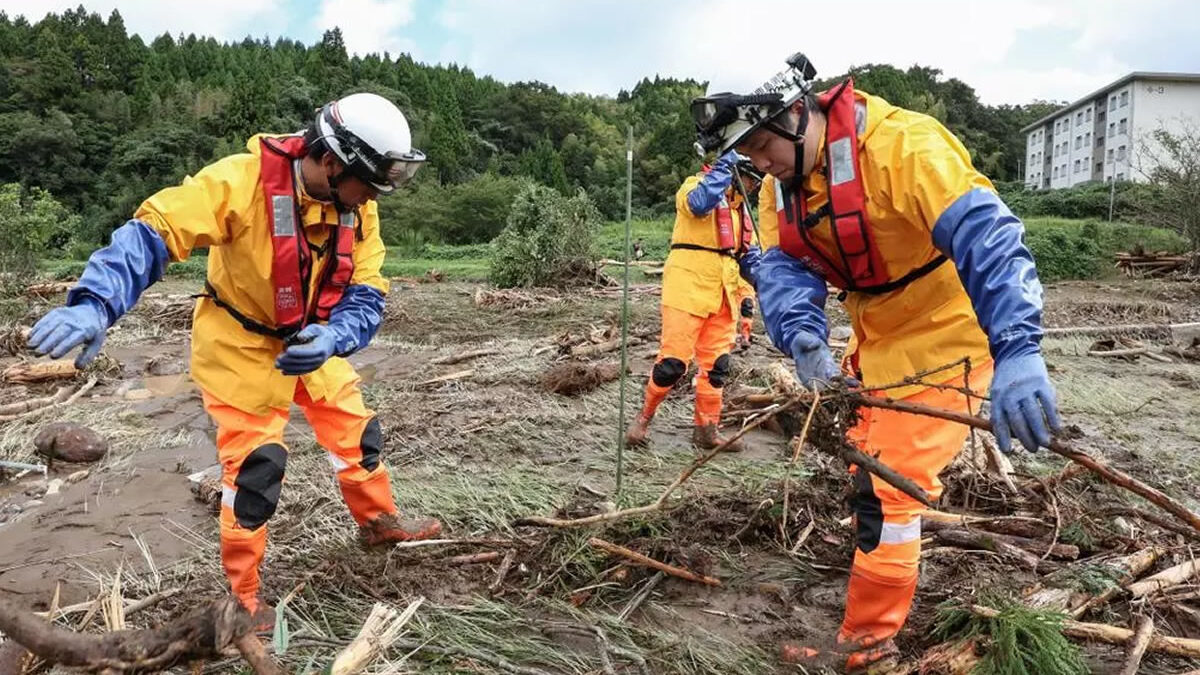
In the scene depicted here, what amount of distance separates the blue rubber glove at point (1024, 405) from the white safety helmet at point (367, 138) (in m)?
2.21

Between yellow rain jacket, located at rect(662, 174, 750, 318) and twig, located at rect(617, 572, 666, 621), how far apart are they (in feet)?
7.66

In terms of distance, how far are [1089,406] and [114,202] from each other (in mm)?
49489

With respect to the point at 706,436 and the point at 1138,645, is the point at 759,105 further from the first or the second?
the point at 706,436

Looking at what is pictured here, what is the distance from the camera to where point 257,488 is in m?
3.00

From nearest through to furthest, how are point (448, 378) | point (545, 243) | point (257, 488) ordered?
point (257, 488)
point (448, 378)
point (545, 243)

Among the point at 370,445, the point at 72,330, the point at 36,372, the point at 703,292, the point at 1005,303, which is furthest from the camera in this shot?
the point at 36,372

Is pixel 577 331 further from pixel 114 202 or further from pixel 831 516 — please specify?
pixel 114 202

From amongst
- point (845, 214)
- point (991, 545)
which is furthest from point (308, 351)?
point (991, 545)

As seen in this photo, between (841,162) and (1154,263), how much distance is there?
2044 centimetres

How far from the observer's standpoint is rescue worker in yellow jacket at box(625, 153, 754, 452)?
17.2 ft

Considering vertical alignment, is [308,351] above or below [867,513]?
above

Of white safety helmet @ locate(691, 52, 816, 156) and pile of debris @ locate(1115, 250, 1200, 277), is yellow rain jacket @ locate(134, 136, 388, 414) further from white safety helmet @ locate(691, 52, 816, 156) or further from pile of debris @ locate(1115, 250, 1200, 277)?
pile of debris @ locate(1115, 250, 1200, 277)

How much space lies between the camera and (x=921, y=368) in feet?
8.73

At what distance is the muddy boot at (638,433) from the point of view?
5512 mm
